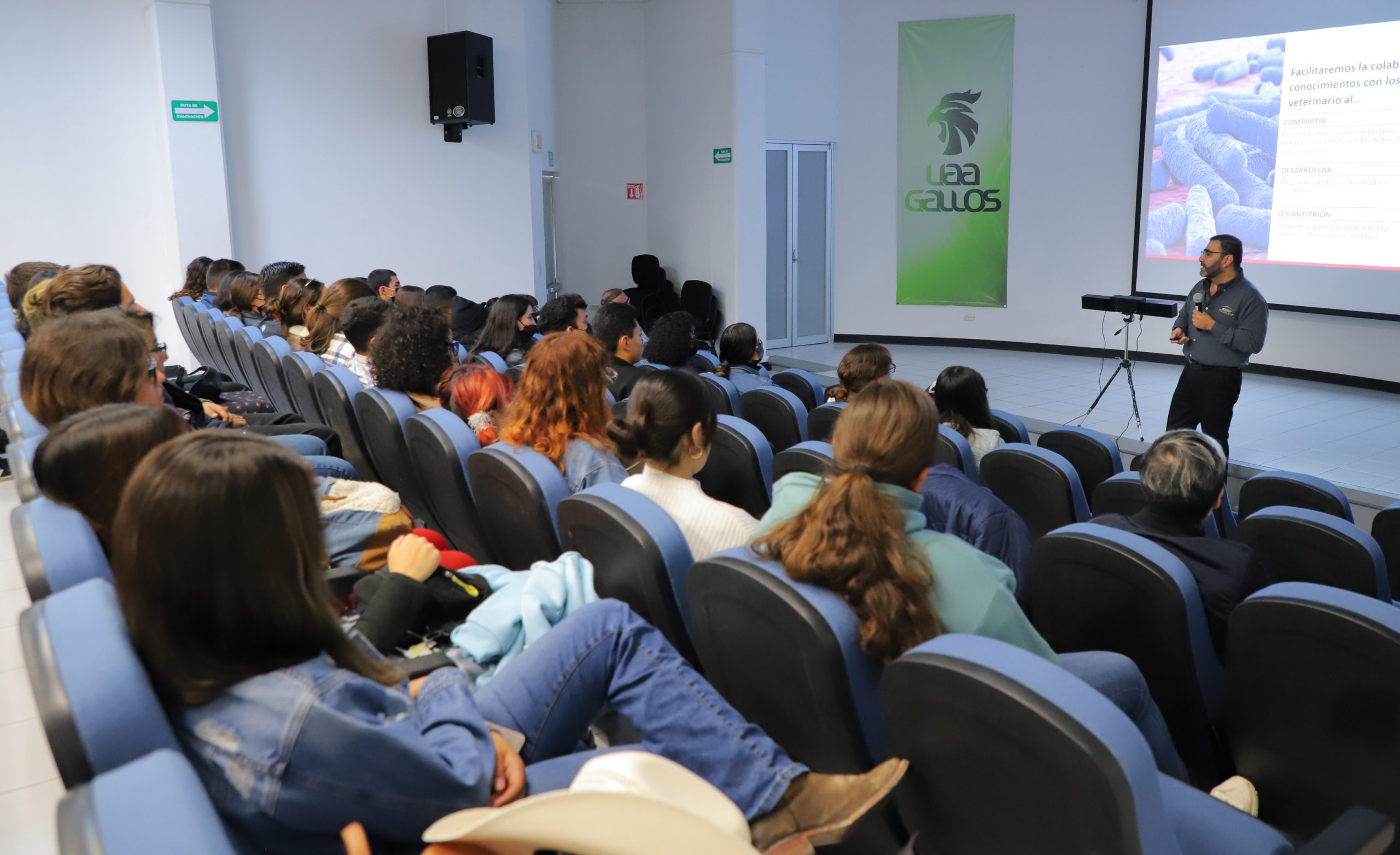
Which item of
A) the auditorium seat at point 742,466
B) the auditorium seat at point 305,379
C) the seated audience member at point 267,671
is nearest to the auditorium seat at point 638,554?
the seated audience member at point 267,671

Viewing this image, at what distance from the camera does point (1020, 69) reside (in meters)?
10.7

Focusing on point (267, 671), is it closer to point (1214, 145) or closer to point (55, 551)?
point (55, 551)

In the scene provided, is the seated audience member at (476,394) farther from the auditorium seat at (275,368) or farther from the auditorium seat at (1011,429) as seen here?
the auditorium seat at (1011,429)

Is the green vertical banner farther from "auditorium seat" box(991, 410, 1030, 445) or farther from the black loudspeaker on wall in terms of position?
"auditorium seat" box(991, 410, 1030, 445)

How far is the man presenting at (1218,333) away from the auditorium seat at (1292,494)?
2618 mm

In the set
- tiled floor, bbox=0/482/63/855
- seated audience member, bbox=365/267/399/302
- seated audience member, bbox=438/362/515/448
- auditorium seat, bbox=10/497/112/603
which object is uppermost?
seated audience member, bbox=365/267/399/302

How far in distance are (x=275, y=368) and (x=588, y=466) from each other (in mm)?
2756

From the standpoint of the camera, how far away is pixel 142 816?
3.14 ft

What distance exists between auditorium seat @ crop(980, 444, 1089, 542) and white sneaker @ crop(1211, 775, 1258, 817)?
1.27 meters

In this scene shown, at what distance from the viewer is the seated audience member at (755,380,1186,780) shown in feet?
5.51

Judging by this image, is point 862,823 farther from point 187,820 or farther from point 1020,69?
point 1020,69

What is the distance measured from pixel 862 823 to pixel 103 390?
2.17 metres

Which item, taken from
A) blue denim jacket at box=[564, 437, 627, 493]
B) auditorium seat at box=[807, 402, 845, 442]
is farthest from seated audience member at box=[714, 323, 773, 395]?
blue denim jacket at box=[564, 437, 627, 493]

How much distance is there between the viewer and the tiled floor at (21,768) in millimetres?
2367
